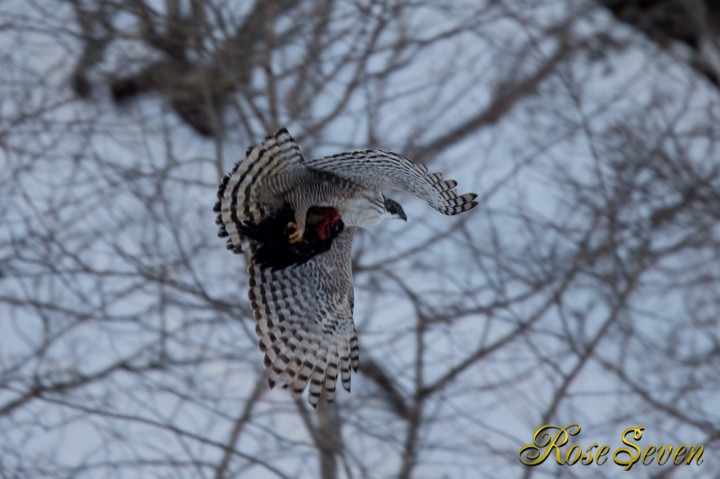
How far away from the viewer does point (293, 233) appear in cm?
634

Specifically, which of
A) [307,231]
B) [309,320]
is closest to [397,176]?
[307,231]

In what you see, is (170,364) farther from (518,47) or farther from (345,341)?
(518,47)

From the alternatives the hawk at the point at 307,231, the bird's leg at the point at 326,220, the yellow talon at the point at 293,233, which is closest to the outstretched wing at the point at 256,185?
the hawk at the point at 307,231

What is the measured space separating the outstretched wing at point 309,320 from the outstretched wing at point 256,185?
0.35 m

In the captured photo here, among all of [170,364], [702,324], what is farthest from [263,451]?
[702,324]

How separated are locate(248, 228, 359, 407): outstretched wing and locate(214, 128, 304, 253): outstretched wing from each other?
352mm

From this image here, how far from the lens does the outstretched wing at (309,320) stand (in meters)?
6.65

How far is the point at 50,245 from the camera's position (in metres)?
9.07

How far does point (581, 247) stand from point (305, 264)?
3.25 meters

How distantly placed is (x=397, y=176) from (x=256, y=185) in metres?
0.66

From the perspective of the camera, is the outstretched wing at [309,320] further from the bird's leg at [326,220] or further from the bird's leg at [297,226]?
the bird's leg at [297,226]

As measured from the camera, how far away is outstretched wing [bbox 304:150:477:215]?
19.2 feet

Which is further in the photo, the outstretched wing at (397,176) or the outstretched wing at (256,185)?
the outstretched wing at (256,185)

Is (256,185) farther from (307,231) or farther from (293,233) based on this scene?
(307,231)
